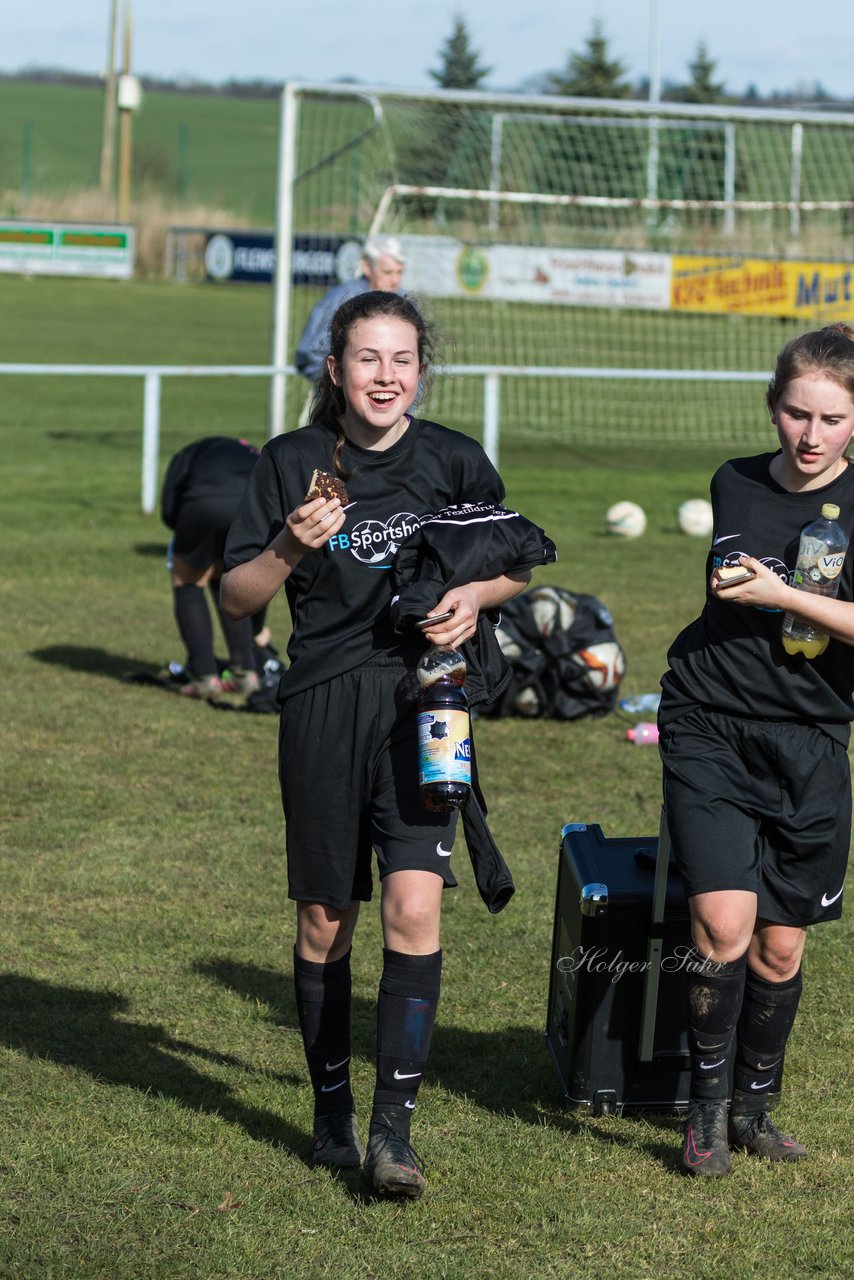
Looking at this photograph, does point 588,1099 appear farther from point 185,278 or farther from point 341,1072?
point 185,278

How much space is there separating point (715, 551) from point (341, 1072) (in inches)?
57.6

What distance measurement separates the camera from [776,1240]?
350 centimetres

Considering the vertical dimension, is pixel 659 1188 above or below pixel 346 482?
below

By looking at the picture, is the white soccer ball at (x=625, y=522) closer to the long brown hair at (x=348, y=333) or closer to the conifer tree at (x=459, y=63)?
the long brown hair at (x=348, y=333)

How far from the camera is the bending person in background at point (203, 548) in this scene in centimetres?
820

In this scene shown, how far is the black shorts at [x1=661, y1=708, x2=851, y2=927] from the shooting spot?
3656mm

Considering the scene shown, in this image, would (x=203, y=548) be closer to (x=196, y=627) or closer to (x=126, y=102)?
(x=196, y=627)

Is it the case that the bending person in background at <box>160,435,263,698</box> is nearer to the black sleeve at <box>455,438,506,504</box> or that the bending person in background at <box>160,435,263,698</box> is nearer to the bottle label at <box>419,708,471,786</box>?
the black sleeve at <box>455,438,506,504</box>

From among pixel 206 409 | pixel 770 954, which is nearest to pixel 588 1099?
pixel 770 954

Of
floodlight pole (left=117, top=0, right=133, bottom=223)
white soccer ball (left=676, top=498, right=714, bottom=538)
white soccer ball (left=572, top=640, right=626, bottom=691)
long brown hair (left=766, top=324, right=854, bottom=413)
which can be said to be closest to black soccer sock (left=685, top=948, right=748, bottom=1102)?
long brown hair (left=766, top=324, right=854, bottom=413)

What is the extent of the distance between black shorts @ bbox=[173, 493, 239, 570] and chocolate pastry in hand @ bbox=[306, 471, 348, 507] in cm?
455

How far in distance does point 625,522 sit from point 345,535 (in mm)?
10439

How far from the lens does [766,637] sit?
3.68 meters

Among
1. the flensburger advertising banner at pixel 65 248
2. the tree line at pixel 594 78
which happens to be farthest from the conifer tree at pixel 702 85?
the flensburger advertising banner at pixel 65 248
